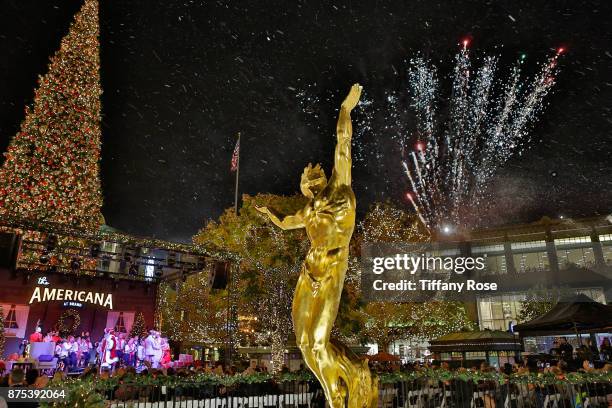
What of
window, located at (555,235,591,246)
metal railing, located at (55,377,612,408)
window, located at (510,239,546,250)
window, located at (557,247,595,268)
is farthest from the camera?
window, located at (510,239,546,250)

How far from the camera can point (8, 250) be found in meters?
12.7

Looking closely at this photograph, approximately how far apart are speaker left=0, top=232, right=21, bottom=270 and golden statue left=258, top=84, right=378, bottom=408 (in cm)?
1086

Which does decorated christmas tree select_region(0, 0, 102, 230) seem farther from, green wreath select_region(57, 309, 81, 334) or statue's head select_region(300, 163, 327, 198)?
statue's head select_region(300, 163, 327, 198)

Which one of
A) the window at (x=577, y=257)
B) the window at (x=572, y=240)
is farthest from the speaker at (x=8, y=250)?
the window at (x=572, y=240)

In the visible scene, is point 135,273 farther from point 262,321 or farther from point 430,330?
point 430,330

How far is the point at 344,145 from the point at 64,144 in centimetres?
1959

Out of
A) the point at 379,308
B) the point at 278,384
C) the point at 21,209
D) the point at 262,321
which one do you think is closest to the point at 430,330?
the point at 379,308

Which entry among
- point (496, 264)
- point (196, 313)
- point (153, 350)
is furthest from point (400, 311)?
point (496, 264)

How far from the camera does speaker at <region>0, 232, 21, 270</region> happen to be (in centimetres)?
1269

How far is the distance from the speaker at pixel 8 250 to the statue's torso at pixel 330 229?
11.3 metres

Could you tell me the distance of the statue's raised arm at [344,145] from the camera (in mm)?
4867

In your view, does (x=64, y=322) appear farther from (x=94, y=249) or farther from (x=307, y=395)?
(x=307, y=395)

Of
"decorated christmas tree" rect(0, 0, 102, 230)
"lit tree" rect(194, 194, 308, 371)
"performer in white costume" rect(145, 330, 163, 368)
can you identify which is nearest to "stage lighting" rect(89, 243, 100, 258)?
"decorated christmas tree" rect(0, 0, 102, 230)

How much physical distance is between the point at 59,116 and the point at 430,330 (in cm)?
2119
